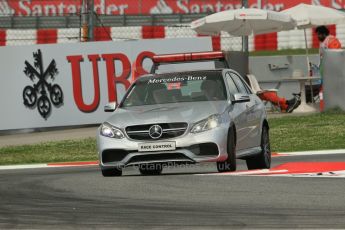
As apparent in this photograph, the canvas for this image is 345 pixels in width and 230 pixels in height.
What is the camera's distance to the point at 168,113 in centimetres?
1363

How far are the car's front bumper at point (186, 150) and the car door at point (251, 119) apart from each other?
3.37 ft

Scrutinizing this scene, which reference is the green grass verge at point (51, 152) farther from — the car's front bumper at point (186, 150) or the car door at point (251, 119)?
the car's front bumper at point (186, 150)

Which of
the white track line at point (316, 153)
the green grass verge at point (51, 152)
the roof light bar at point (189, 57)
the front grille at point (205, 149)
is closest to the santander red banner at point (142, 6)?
the green grass verge at point (51, 152)

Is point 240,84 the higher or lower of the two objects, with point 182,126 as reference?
higher

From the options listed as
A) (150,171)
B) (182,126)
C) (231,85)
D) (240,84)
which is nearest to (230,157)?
(182,126)

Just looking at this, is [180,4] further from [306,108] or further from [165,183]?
[165,183]

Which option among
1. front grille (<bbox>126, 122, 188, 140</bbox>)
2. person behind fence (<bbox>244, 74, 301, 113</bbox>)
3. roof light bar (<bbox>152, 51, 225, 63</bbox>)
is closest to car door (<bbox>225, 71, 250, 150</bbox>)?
front grille (<bbox>126, 122, 188, 140</bbox>)

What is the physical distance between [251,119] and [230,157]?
1208mm

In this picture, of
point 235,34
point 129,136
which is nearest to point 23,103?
point 235,34

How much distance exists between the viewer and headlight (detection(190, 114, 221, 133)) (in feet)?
44.0

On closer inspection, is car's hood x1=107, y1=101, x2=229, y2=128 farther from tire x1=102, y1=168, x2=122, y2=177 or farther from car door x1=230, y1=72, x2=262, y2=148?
tire x1=102, y1=168, x2=122, y2=177

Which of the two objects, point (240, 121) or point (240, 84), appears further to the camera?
point (240, 84)

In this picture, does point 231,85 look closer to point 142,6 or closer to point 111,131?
point 111,131

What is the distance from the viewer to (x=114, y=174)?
14352mm
